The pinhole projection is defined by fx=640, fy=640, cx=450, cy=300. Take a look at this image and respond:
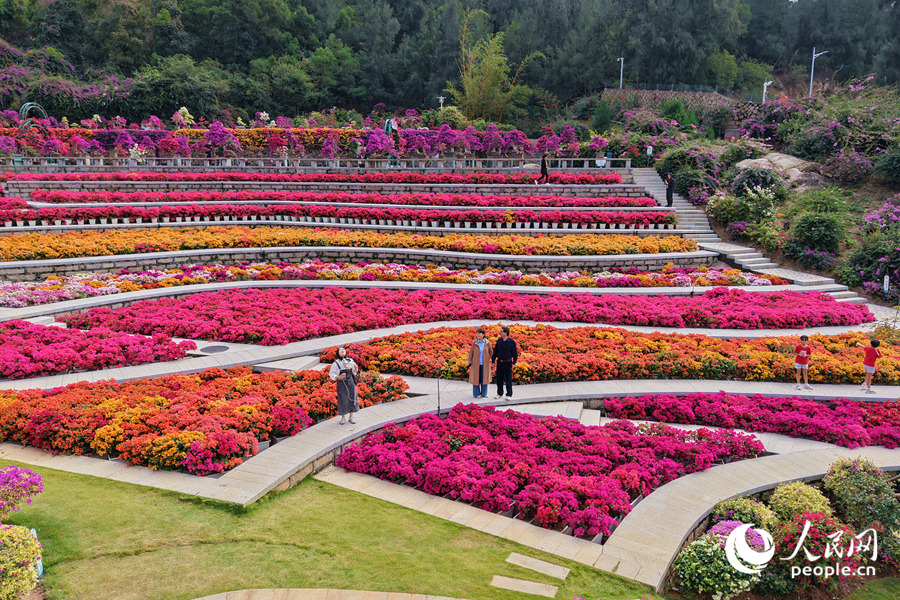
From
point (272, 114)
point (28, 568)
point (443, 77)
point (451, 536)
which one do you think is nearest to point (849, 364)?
point (451, 536)

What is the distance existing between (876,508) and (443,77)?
6141 cm

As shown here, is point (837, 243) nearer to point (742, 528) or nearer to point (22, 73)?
point (742, 528)

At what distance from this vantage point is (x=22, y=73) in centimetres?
5553

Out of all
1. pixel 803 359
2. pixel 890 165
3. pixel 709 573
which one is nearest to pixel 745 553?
pixel 709 573

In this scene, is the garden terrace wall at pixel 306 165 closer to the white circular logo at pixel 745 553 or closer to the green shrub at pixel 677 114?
the green shrub at pixel 677 114

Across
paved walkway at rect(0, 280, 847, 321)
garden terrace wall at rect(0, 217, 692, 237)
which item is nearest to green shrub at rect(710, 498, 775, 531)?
paved walkway at rect(0, 280, 847, 321)

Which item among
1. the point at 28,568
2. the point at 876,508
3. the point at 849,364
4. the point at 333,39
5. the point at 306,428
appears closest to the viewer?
the point at 28,568

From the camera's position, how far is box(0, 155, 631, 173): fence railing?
3197 centimetres

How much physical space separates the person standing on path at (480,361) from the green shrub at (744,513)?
431 centimetres

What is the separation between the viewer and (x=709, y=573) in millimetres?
6703

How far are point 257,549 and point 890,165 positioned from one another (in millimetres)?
28514

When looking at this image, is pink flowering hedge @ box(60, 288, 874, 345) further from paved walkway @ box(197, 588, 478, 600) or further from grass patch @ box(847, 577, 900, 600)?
grass patch @ box(847, 577, 900, 600)

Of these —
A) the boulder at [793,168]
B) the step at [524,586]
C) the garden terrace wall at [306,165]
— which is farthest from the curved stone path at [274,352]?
the garden terrace wall at [306,165]

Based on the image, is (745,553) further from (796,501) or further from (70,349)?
A: (70,349)
